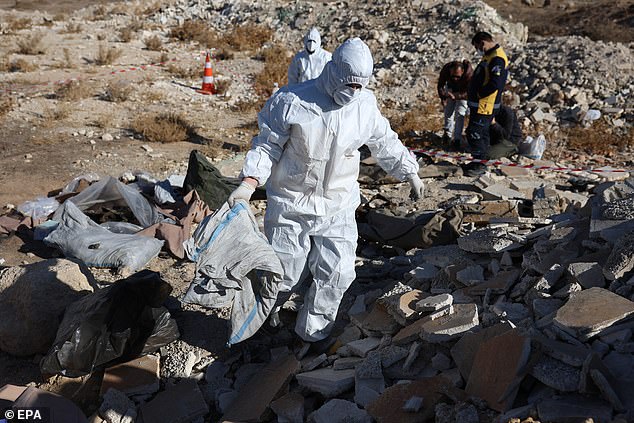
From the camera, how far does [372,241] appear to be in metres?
5.48

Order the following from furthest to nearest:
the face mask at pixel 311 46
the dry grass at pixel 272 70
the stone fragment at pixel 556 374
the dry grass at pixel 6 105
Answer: the dry grass at pixel 272 70 < the dry grass at pixel 6 105 < the face mask at pixel 311 46 < the stone fragment at pixel 556 374

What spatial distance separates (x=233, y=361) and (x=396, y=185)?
3734mm

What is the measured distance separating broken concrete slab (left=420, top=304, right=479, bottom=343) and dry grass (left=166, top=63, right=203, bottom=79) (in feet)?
32.5

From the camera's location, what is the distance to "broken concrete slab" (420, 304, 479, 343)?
3150 mm

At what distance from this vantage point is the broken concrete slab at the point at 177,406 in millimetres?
3367

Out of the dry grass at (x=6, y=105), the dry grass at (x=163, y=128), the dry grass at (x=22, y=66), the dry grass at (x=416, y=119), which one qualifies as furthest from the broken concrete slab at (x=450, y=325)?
Answer: the dry grass at (x=22, y=66)

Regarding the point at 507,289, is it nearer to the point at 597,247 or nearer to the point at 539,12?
the point at 597,247

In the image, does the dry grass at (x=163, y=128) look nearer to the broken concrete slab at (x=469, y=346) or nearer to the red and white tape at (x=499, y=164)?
the red and white tape at (x=499, y=164)

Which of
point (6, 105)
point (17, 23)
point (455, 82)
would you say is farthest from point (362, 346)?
point (17, 23)

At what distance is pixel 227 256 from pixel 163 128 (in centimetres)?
586

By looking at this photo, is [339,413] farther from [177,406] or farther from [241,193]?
[241,193]

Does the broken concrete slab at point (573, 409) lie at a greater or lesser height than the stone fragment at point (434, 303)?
greater

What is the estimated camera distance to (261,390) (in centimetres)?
342

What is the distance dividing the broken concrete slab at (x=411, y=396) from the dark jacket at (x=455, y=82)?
6.08 m
